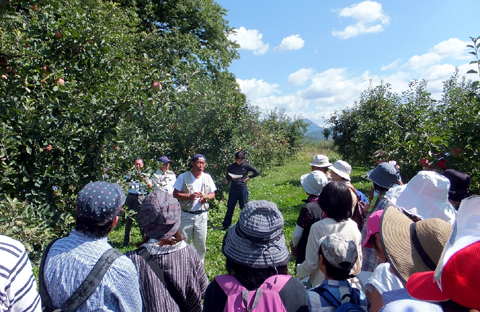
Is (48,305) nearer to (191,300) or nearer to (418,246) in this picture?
(191,300)

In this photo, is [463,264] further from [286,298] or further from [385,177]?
[385,177]

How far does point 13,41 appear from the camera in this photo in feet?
10.4

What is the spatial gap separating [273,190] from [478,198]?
35.3 ft

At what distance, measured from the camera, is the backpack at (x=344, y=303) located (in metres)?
1.58

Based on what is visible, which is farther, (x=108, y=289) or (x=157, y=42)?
(x=157, y=42)

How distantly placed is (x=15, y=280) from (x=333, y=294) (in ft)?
5.10

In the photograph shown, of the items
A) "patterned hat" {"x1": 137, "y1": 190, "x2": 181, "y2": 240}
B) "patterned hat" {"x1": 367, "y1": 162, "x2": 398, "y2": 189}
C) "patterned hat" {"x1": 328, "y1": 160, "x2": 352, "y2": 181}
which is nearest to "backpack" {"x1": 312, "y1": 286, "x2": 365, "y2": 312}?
"patterned hat" {"x1": 137, "y1": 190, "x2": 181, "y2": 240}

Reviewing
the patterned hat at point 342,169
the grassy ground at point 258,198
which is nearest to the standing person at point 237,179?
the grassy ground at point 258,198

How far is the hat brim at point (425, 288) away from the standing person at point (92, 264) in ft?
4.19

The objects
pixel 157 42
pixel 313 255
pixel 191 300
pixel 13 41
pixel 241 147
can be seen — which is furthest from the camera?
pixel 157 42

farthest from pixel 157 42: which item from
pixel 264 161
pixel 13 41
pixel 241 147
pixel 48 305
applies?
pixel 48 305

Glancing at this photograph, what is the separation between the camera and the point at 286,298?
A: 4.75 ft

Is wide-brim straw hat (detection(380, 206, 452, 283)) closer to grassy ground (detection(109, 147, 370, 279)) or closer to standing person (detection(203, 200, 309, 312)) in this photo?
standing person (detection(203, 200, 309, 312))

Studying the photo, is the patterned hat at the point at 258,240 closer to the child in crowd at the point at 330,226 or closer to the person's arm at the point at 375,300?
the person's arm at the point at 375,300
